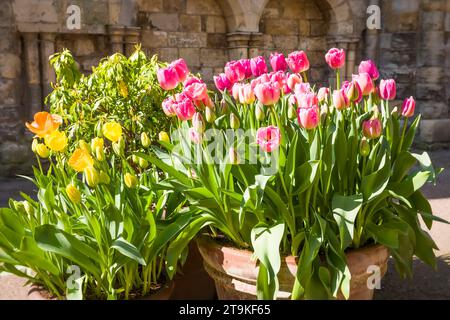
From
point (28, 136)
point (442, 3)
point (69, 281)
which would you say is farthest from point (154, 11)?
point (69, 281)

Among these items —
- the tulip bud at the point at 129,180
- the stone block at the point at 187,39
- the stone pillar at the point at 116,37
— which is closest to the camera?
the tulip bud at the point at 129,180

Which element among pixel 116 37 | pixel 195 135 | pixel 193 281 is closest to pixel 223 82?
pixel 195 135

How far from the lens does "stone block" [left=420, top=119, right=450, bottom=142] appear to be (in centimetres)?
702

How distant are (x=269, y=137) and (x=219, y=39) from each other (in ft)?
17.2

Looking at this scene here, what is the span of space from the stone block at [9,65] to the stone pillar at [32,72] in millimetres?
121

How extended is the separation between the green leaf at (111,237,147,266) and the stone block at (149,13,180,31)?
496cm

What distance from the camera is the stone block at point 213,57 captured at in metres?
6.57

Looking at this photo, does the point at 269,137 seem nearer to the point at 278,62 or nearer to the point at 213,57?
the point at 278,62

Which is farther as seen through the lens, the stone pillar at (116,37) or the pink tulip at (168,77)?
the stone pillar at (116,37)

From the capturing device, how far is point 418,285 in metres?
2.57

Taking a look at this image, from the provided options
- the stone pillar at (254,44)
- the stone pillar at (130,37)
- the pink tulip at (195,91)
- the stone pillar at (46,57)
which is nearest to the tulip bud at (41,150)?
the pink tulip at (195,91)

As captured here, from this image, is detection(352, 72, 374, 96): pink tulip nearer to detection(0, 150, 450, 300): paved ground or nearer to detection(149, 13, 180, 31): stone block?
detection(0, 150, 450, 300): paved ground

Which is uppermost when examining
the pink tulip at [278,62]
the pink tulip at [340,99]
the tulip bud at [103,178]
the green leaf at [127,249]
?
the pink tulip at [278,62]

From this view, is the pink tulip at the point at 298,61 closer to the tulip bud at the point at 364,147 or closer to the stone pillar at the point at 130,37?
the tulip bud at the point at 364,147
